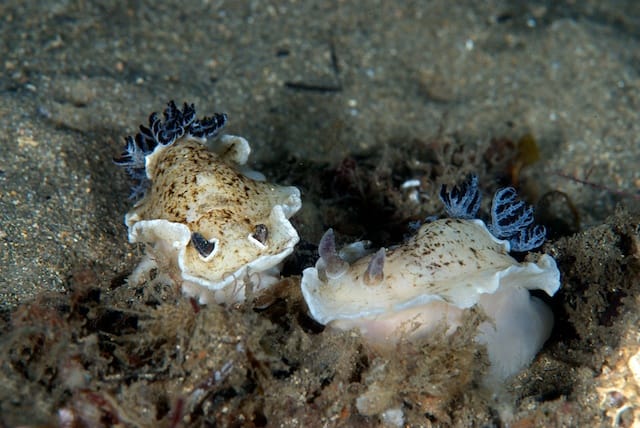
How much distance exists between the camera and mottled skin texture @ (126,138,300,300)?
113 inches

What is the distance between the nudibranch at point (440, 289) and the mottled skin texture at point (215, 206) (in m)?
0.35

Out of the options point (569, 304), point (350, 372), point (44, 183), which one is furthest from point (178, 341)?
point (569, 304)

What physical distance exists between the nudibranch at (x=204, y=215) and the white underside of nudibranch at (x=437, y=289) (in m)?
0.33

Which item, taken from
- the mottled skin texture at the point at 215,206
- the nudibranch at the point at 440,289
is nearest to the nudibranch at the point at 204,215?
the mottled skin texture at the point at 215,206

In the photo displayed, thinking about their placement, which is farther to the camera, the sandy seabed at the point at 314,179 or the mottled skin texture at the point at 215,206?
the mottled skin texture at the point at 215,206

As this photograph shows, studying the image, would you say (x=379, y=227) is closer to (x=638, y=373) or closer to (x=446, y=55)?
(x=638, y=373)

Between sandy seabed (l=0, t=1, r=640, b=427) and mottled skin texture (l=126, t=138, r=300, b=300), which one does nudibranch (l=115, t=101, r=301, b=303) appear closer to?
mottled skin texture (l=126, t=138, r=300, b=300)

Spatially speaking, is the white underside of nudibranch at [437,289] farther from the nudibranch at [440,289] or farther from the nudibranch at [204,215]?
the nudibranch at [204,215]

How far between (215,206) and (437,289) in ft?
4.21

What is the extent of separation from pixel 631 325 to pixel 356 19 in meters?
4.73

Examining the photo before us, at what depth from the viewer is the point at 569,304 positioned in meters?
3.24

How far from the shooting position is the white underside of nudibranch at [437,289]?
269 centimetres

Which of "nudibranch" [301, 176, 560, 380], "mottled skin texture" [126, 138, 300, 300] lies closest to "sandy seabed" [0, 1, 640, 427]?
"nudibranch" [301, 176, 560, 380]

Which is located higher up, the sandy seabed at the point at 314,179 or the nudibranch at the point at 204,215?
the nudibranch at the point at 204,215
